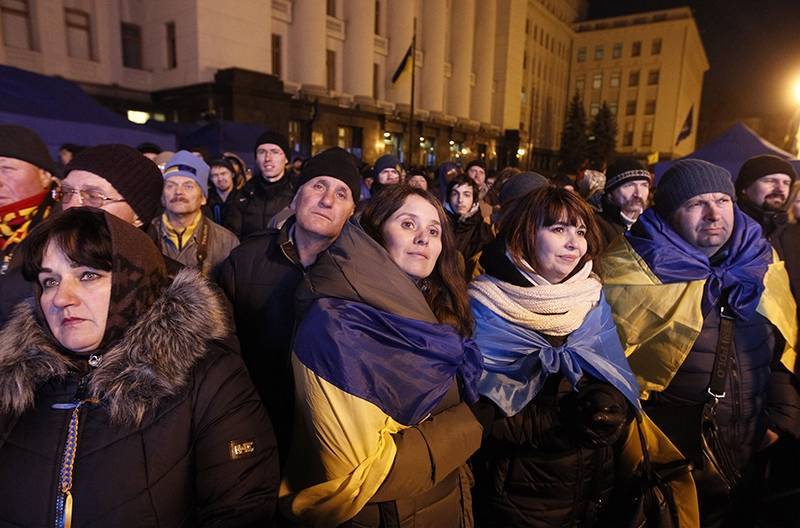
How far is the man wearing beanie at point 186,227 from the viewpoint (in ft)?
10.6

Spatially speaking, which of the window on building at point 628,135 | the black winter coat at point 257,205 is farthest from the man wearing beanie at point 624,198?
the window on building at point 628,135

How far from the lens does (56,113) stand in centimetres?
707

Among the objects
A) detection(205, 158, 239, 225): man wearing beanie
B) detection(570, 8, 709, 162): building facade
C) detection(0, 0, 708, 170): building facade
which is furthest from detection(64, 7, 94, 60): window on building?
detection(570, 8, 709, 162): building facade

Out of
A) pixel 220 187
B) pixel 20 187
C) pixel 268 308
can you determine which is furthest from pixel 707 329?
pixel 220 187

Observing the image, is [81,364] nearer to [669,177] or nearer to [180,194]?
[180,194]

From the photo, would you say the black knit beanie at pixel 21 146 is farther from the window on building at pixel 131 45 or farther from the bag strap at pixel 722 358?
the window on building at pixel 131 45

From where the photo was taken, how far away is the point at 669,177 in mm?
2707

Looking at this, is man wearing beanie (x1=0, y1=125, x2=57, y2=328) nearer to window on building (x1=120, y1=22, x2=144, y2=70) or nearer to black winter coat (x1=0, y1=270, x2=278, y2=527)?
black winter coat (x1=0, y1=270, x2=278, y2=527)

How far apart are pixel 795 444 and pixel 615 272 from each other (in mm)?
1739

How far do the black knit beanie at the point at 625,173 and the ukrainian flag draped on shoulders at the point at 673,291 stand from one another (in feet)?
5.73

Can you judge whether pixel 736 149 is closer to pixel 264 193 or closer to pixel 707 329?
pixel 707 329

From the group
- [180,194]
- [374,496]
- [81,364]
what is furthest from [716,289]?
[180,194]

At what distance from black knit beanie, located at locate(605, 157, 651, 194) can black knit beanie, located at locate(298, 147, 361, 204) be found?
2.71 meters

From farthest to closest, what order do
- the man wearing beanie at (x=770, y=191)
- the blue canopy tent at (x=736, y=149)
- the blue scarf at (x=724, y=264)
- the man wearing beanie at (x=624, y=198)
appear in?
1. the blue canopy tent at (x=736, y=149)
2. the man wearing beanie at (x=624, y=198)
3. the man wearing beanie at (x=770, y=191)
4. the blue scarf at (x=724, y=264)
